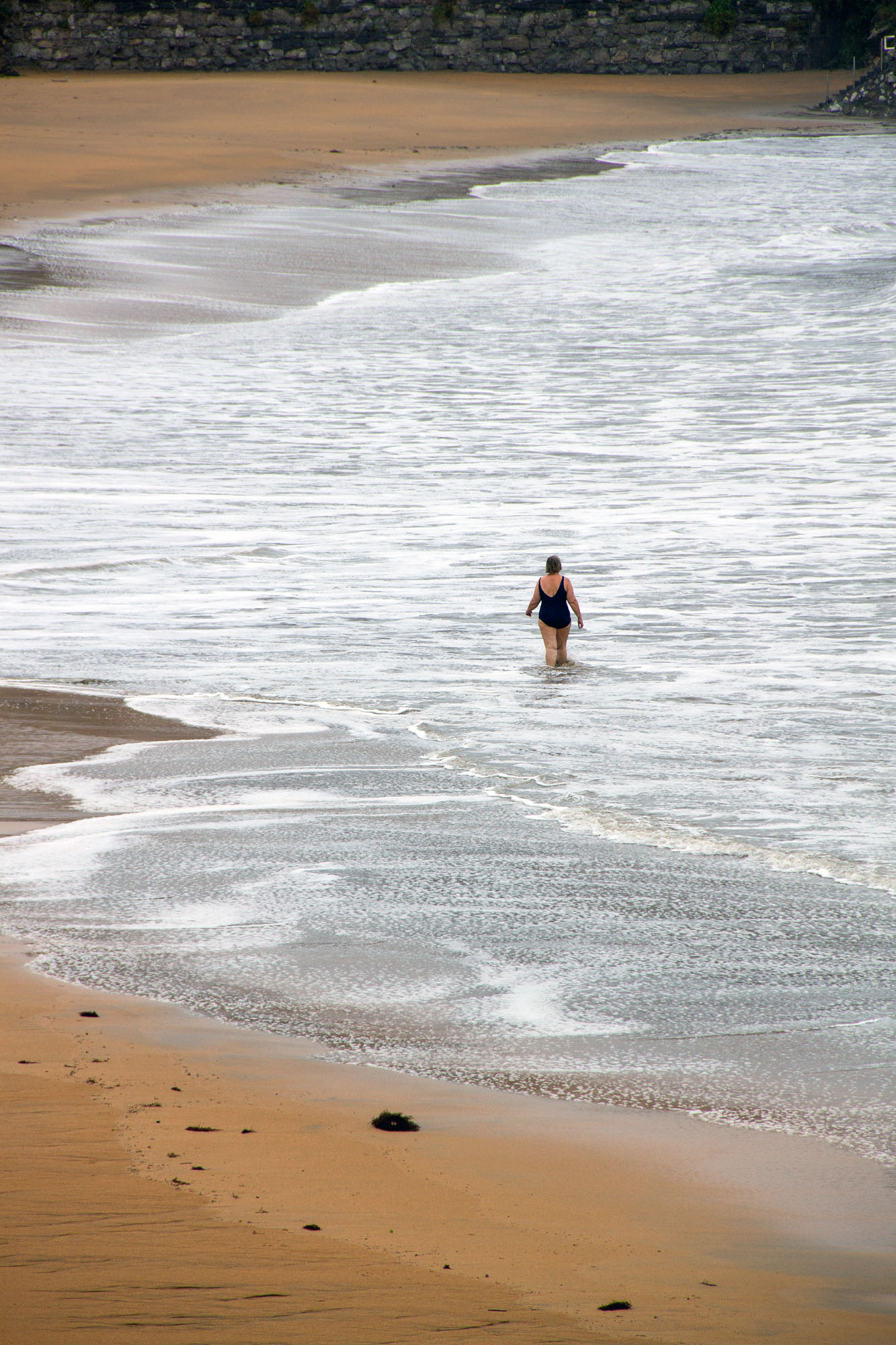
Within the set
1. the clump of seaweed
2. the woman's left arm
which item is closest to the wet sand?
the woman's left arm

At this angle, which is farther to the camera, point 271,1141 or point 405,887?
point 405,887

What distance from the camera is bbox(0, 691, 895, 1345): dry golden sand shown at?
3279 mm

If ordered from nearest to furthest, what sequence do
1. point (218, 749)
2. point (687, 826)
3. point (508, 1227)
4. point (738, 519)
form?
point (508, 1227), point (687, 826), point (218, 749), point (738, 519)

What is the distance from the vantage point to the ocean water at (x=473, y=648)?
533cm

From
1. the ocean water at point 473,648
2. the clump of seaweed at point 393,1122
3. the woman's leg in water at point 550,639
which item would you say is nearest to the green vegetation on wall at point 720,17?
the ocean water at point 473,648

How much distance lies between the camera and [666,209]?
35.1 meters

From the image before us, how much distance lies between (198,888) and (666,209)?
3184 centimetres

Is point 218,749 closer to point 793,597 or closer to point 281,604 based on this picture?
point 281,604

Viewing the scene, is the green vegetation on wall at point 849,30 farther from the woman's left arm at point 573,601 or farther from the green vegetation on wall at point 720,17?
the woman's left arm at point 573,601

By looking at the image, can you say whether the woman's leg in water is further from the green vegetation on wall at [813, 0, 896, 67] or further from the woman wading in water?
the green vegetation on wall at [813, 0, 896, 67]

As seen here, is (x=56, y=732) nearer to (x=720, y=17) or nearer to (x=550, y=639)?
(x=550, y=639)

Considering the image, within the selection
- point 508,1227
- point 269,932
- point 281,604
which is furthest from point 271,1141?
point 281,604

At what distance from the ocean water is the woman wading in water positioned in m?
0.29

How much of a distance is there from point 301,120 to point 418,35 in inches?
587
